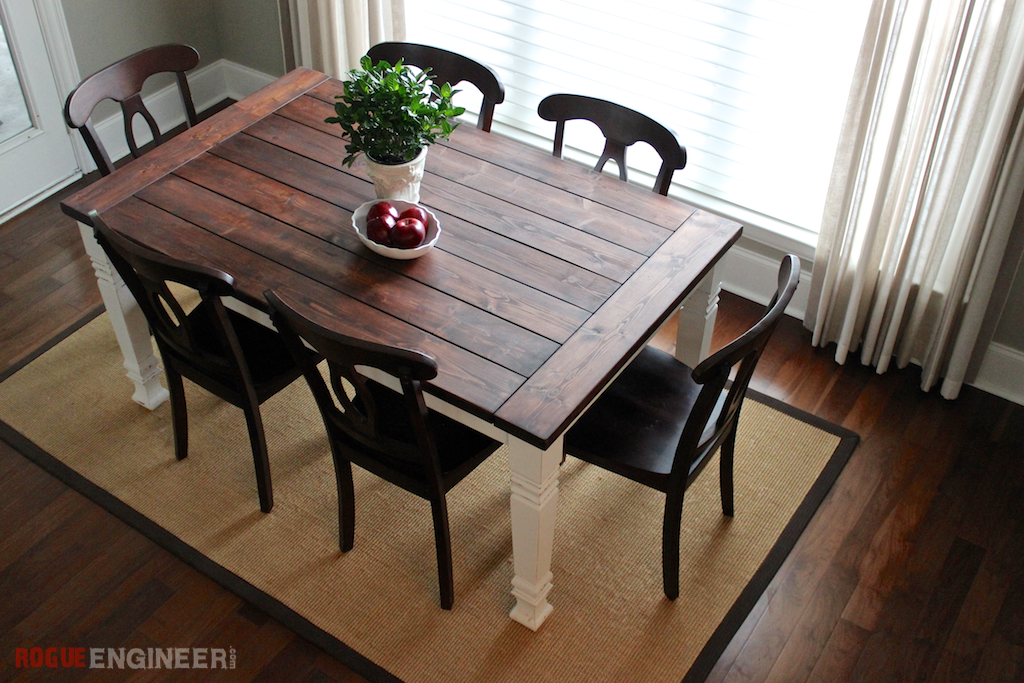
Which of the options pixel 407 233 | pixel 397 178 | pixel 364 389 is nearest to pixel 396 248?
pixel 407 233

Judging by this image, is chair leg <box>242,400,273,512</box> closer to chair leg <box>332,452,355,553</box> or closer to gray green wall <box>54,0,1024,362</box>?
chair leg <box>332,452,355,553</box>

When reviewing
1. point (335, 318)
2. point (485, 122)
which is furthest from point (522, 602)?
point (485, 122)

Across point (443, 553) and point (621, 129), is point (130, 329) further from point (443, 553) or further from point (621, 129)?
point (621, 129)

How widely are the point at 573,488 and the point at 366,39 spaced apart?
197 cm

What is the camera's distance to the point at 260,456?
2561 mm

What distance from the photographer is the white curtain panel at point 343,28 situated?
3580 mm

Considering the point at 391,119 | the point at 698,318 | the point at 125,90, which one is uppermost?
the point at 391,119

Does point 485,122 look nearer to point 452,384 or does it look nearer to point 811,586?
point 452,384

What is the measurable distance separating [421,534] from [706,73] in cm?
182

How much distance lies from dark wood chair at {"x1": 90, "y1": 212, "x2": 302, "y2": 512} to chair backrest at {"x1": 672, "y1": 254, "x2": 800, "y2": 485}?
959 mm

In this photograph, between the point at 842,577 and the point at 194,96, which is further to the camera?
the point at 194,96

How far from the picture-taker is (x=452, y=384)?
6.68 ft

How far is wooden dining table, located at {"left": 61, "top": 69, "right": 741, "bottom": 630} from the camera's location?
2090 mm

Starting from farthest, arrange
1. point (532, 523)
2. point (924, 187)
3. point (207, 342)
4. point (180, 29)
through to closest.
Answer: point (180, 29)
point (924, 187)
point (207, 342)
point (532, 523)
